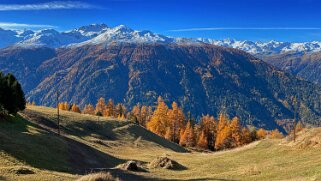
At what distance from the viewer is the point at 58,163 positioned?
5938 cm

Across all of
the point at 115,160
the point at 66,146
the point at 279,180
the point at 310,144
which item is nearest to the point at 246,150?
the point at 310,144

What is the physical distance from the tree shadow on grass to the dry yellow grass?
8.45ft

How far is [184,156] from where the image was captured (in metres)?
103

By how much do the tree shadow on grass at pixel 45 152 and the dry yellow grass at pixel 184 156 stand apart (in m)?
2.58

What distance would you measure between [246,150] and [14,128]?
49926 millimetres

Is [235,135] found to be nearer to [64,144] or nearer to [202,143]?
[202,143]

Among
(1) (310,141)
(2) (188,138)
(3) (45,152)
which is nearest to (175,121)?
(2) (188,138)

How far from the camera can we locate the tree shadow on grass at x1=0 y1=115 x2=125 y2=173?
55.8 m

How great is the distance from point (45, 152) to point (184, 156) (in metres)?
48.1

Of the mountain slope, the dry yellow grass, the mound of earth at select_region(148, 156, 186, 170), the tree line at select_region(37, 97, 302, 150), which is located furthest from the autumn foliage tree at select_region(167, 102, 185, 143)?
the mound of earth at select_region(148, 156, 186, 170)

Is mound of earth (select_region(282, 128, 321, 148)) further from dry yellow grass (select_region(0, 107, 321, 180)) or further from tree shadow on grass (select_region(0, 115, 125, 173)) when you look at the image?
tree shadow on grass (select_region(0, 115, 125, 173))

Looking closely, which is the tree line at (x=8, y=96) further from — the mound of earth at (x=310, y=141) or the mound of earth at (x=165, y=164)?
the mound of earth at (x=310, y=141)

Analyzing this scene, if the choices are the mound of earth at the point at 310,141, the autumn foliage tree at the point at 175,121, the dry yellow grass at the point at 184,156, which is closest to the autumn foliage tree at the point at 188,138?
the autumn foliage tree at the point at 175,121

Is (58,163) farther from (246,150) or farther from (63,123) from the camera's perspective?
(63,123)
